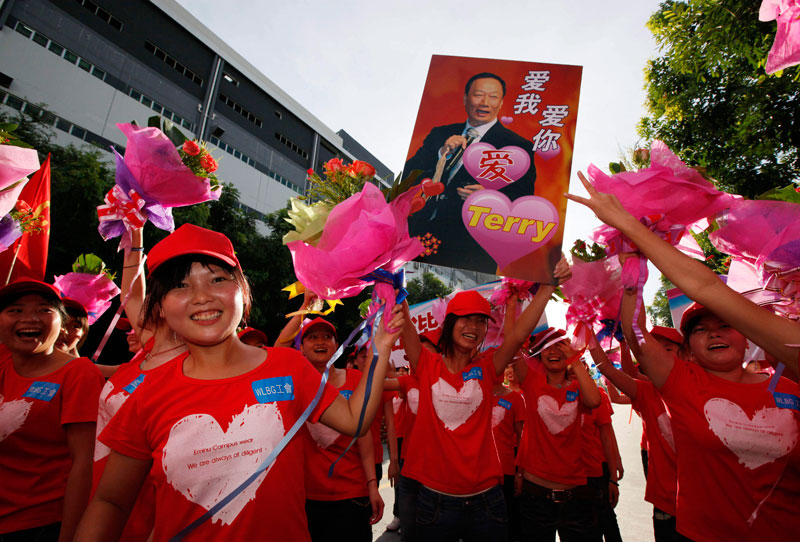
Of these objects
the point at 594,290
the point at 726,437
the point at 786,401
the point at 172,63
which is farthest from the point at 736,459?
the point at 172,63

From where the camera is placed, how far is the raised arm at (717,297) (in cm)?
120

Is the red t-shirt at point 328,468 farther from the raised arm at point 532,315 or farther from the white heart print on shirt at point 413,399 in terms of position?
the raised arm at point 532,315

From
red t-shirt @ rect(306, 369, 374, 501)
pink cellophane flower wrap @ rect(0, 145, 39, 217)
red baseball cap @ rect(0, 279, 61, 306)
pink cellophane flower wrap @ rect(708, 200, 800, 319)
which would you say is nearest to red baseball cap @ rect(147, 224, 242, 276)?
pink cellophane flower wrap @ rect(0, 145, 39, 217)

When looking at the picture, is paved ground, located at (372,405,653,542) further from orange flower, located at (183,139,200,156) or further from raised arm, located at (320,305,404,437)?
orange flower, located at (183,139,200,156)

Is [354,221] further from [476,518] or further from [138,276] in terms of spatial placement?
[476,518]

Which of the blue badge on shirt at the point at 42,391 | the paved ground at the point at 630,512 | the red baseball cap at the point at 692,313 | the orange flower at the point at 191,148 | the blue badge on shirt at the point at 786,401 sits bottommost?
the paved ground at the point at 630,512

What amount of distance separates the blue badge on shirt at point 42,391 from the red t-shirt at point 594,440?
4319 millimetres

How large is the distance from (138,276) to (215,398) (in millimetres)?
1583

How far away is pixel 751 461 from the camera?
2.04 m

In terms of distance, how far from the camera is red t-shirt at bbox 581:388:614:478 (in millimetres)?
4184

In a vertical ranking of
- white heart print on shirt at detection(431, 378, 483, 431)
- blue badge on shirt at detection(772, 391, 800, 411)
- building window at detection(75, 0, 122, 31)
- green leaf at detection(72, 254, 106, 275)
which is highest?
building window at detection(75, 0, 122, 31)

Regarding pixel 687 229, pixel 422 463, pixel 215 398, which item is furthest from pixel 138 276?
pixel 687 229

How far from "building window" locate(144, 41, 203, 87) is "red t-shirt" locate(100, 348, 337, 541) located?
2588 cm

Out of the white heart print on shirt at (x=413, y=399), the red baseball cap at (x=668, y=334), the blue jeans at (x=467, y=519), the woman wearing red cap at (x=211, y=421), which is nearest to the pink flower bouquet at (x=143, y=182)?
the woman wearing red cap at (x=211, y=421)
